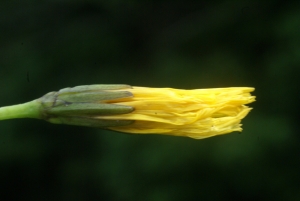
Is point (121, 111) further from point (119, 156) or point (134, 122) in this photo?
point (119, 156)

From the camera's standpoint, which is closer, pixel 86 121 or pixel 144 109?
pixel 86 121

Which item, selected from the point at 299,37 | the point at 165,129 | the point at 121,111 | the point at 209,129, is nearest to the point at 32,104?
the point at 121,111

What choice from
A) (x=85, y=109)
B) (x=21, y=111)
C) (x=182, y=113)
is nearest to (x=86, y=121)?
(x=85, y=109)

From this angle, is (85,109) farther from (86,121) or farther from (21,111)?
(21,111)

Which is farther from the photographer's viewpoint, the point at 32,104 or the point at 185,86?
the point at 185,86

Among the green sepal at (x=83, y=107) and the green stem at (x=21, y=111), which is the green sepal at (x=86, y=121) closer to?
the green sepal at (x=83, y=107)

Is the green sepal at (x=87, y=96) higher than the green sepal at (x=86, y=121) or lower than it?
higher

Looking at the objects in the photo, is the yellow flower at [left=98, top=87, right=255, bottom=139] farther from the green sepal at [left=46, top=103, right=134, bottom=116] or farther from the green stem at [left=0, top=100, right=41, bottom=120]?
the green stem at [left=0, top=100, right=41, bottom=120]

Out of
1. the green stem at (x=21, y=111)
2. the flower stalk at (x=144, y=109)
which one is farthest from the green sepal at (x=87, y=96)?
the green stem at (x=21, y=111)
